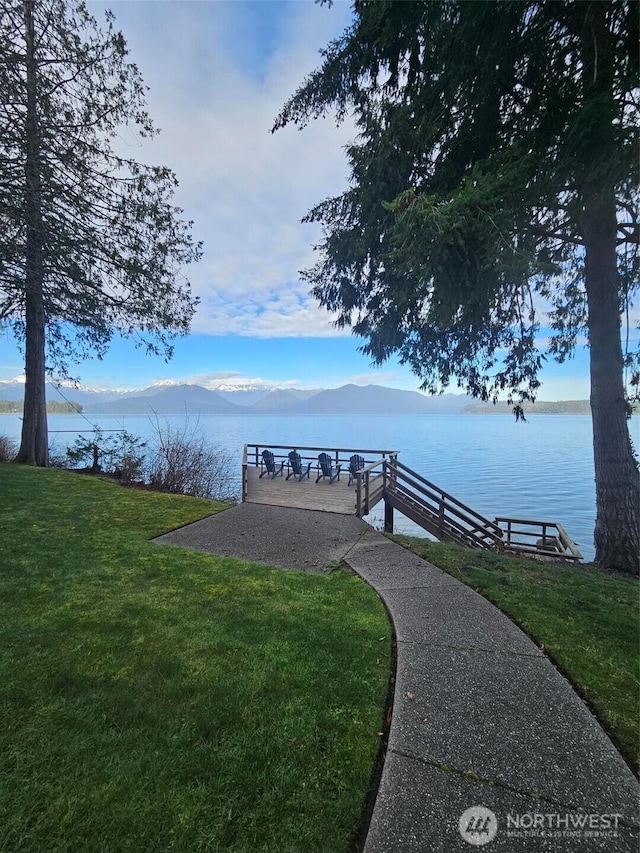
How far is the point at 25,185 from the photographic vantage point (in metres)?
5.47

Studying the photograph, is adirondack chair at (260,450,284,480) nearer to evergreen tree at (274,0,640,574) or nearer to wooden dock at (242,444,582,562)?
wooden dock at (242,444,582,562)

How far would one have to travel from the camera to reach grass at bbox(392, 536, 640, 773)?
91.1 inches

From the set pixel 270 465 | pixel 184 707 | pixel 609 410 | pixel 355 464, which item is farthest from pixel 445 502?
pixel 184 707

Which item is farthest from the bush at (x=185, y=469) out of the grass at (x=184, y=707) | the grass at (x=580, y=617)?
the grass at (x=580, y=617)

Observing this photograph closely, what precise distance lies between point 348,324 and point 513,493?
17.4 meters

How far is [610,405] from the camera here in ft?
18.6

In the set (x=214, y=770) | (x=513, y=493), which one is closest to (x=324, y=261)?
(x=214, y=770)

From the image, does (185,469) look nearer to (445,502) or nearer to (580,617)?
(445,502)

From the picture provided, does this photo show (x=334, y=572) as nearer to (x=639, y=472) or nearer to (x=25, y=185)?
(x=639, y=472)

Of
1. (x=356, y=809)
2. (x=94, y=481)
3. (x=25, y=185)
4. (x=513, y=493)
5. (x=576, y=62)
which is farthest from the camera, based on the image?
(x=513, y=493)

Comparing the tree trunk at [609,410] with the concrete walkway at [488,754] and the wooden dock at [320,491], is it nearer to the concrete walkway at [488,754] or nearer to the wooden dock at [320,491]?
the concrete walkway at [488,754]

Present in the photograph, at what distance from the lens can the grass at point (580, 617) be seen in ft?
7.59

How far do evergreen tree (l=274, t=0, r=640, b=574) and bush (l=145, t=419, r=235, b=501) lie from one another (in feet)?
21.7

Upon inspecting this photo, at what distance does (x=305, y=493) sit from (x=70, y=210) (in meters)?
8.30
